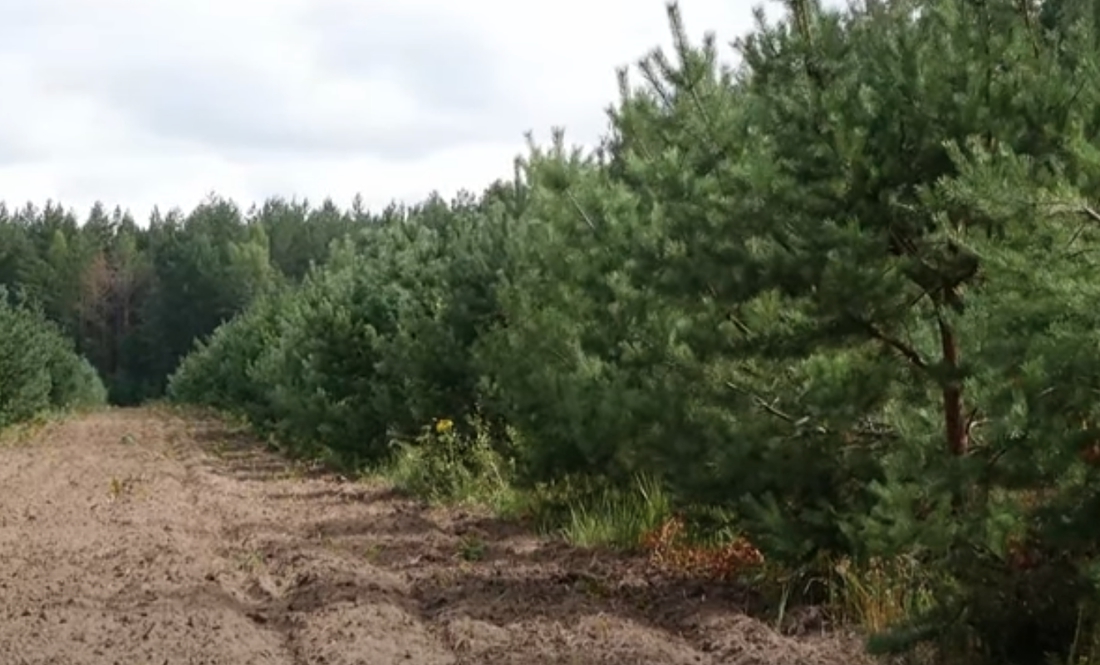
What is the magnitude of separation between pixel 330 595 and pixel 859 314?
13.3ft

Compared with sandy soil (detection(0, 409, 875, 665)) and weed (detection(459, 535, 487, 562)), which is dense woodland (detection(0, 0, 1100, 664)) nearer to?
sandy soil (detection(0, 409, 875, 665))

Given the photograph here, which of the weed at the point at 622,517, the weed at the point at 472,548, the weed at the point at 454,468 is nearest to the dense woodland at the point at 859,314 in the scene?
the weed at the point at 622,517

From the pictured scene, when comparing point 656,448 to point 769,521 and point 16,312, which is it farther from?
point 16,312

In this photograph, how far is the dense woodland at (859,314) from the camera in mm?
6258

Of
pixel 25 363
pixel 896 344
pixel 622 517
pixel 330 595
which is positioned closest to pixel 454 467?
pixel 622 517

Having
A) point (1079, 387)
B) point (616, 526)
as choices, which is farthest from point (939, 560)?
point (616, 526)

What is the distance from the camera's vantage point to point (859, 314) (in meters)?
8.80

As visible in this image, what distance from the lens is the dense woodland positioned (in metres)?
6.26

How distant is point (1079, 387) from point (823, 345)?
331cm

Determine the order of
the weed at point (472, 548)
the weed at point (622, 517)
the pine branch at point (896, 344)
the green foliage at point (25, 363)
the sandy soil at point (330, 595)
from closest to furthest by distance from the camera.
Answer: the sandy soil at point (330, 595) < the pine branch at point (896, 344) < the weed at point (472, 548) < the weed at point (622, 517) < the green foliage at point (25, 363)

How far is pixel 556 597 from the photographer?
409 inches

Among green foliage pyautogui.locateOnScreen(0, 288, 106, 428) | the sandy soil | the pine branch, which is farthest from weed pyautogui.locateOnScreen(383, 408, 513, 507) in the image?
green foliage pyautogui.locateOnScreen(0, 288, 106, 428)

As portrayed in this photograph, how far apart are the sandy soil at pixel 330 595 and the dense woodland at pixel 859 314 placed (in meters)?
0.83

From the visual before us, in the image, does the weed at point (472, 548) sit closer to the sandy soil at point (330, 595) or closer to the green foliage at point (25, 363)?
the sandy soil at point (330, 595)
